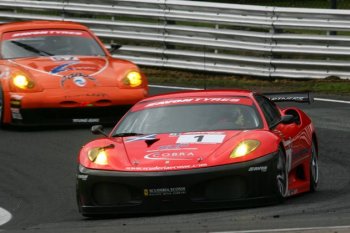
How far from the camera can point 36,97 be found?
49.0 feet

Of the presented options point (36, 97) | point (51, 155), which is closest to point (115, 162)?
point (51, 155)

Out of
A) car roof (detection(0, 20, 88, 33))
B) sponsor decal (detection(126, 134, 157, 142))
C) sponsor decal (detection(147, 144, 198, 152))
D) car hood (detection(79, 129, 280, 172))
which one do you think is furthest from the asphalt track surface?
car roof (detection(0, 20, 88, 33))

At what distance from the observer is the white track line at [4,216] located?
9859 millimetres

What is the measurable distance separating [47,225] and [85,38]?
7.63m

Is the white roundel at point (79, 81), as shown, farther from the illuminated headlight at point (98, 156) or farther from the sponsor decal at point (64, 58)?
the illuminated headlight at point (98, 156)

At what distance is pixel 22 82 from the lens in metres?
15.1

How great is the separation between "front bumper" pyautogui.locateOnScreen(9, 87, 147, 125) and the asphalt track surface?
0.16 metres

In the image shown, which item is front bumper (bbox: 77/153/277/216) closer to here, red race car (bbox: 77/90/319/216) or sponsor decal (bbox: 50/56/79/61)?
red race car (bbox: 77/90/319/216)

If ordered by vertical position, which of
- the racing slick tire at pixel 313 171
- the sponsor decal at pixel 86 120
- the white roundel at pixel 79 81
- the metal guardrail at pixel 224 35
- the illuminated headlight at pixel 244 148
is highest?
the illuminated headlight at pixel 244 148

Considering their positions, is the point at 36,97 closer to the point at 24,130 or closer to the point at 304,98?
the point at 24,130

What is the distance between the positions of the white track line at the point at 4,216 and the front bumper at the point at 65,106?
14.9 ft

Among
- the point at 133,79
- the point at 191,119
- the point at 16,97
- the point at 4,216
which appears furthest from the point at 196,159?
the point at 133,79

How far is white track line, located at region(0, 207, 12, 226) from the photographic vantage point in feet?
32.3

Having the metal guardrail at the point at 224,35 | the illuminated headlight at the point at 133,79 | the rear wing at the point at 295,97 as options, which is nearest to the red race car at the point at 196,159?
the rear wing at the point at 295,97
